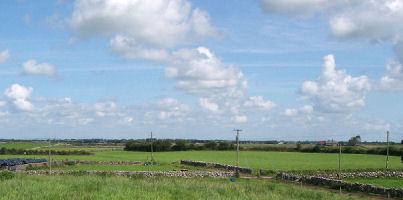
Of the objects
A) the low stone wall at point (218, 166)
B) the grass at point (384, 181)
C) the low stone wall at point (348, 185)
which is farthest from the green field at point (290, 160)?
the low stone wall at point (348, 185)

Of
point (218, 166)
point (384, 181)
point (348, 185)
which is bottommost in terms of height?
point (218, 166)

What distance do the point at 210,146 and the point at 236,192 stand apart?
77.1 m

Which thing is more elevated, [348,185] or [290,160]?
[348,185]

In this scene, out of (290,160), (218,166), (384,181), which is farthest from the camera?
(290,160)

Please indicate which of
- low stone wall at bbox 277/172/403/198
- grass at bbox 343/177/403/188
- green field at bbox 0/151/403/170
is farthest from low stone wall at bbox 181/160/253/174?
grass at bbox 343/177/403/188

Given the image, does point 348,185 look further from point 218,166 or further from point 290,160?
point 290,160

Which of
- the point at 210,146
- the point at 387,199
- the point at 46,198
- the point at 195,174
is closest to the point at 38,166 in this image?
the point at 195,174

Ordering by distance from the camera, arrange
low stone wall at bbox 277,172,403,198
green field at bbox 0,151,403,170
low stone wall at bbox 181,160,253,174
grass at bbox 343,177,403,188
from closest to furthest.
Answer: low stone wall at bbox 277,172,403,198, grass at bbox 343,177,403,188, low stone wall at bbox 181,160,253,174, green field at bbox 0,151,403,170

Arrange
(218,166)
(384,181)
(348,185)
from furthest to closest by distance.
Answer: (218,166) < (384,181) < (348,185)

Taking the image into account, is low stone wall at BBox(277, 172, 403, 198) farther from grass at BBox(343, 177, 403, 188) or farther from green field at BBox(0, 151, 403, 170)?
green field at BBox(0, 151, 403, 170)

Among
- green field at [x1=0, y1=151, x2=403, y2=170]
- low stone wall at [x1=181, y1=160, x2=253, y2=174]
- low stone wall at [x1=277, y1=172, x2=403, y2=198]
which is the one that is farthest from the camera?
green field at [x1=0, y1=151, x2=403, y2=170]

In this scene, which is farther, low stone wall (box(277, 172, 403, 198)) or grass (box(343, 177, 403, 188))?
grass (box(343, 177, 403, 188))

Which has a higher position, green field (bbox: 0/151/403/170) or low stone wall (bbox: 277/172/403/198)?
low stone wall (bbox: 277/172/403/198)

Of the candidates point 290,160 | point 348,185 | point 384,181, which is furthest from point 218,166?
point 348,185
